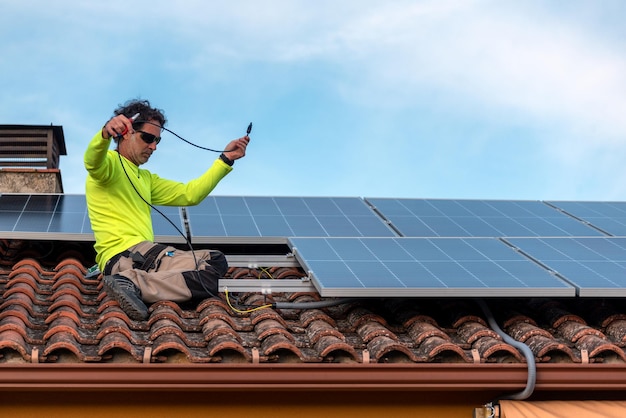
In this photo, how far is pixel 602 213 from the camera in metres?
12.1

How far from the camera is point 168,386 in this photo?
680 cm

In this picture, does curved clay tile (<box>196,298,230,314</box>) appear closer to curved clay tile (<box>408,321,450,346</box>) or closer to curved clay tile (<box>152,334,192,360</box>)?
curved clay tile (<box>152,334,192,360</box>)

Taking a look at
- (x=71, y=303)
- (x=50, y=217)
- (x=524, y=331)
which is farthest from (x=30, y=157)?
(x=524, y=331)

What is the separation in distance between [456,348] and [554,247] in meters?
2.89

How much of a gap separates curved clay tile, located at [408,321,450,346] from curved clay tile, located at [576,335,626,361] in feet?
3.52

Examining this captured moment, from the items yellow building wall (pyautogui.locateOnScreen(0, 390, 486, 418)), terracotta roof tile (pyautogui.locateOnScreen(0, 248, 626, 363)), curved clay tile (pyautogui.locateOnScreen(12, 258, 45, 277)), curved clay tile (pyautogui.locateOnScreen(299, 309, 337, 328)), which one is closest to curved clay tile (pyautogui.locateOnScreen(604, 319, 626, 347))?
terracotta roof tile (pyautogui.locateOnScreen(0, 248, 626, 363))

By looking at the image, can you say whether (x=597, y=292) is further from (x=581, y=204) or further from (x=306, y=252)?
(x=581, y=204)

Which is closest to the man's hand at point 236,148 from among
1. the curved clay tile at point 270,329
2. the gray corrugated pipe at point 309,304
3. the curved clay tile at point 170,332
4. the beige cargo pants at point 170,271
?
the beige cargo pants at point 170,271

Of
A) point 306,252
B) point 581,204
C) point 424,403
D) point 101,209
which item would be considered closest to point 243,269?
point 306,252

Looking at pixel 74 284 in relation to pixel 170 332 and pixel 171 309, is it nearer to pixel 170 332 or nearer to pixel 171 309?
pixel 171 309

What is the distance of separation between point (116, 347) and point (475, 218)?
568 centimetres

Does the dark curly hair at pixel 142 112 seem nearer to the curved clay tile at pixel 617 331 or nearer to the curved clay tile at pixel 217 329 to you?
the curved clay tile at pixel 217 329

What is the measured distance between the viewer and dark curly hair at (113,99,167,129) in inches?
345

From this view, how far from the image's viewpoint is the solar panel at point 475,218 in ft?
35.4
